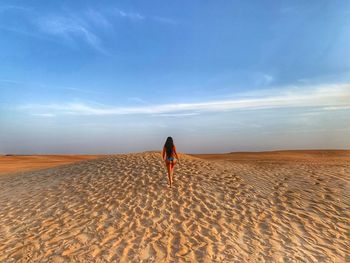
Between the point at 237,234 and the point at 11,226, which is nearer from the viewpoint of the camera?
the point at 237,234

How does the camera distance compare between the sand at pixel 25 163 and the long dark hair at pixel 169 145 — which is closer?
the long dark hair at pixel 169 145

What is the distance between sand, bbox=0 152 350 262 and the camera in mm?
6926

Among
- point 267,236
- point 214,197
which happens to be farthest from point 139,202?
point 267,236

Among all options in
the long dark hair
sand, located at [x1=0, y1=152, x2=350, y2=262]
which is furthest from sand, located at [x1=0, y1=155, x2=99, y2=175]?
the long dark hair

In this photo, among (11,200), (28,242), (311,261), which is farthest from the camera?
(11,200)

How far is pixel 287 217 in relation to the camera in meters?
8.95

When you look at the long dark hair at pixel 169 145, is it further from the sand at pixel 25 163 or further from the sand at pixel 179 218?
the sand at pixel 25 163

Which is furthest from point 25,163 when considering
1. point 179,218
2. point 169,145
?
point 179,218

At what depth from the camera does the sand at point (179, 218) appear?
693 cm

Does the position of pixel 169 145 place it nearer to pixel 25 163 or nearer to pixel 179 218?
pixel 179 218

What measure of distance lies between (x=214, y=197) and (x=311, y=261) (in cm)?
428

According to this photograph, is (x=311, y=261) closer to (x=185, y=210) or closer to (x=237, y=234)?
(x=237, y=234)

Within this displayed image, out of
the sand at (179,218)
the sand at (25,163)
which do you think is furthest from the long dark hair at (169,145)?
the sand at (25,163)

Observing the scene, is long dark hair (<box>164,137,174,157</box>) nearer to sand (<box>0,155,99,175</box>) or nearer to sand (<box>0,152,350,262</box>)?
sand (<box>0,152,350,262</box>)
